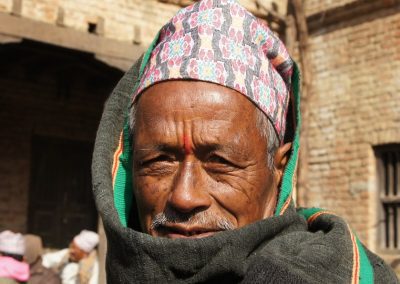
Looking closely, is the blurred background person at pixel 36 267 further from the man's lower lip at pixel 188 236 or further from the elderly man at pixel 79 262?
the man's lower lip at pixel 188 236

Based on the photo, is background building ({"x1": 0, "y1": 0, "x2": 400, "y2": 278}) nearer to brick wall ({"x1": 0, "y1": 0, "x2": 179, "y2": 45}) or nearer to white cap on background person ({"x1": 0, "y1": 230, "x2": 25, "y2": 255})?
brick wall ({"x1": 0, "y1": 0, "x2": 179, "y2": 45})

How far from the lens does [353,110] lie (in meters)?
9.48

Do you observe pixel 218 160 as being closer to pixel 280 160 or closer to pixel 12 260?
pixel 280 160

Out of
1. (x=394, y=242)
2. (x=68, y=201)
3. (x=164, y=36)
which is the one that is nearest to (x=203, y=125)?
(x=164, y=36)

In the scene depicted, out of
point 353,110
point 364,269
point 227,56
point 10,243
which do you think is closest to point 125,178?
point 227,56

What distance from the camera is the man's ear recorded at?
1632 mm

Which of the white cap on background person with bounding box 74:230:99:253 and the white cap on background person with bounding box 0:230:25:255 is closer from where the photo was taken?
the white cap on background person with bounding box 0:230:25:255

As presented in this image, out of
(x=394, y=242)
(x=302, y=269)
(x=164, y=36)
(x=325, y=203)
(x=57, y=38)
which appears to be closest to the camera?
(x=302, y=269)

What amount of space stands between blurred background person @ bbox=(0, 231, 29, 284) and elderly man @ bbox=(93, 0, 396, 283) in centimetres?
429

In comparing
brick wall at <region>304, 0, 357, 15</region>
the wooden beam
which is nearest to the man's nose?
the wooden beam

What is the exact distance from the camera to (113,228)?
148 centimetres

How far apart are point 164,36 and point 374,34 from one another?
799 centimetres

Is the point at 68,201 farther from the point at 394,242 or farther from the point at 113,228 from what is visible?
the point at 113,228

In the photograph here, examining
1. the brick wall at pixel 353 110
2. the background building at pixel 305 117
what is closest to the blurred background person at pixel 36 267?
the background building at pixel 305 117
